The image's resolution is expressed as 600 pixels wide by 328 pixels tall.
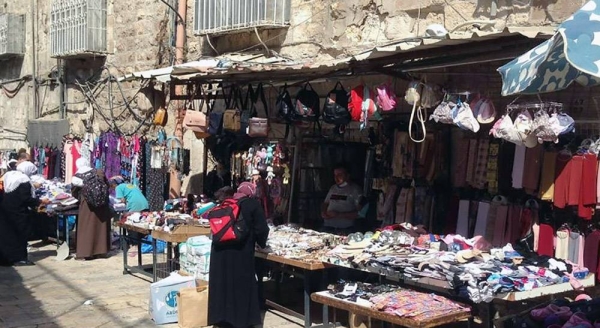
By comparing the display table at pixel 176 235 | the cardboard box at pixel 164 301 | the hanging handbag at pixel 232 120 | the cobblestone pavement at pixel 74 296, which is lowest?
the cobblestone pavement at pixel 74 296

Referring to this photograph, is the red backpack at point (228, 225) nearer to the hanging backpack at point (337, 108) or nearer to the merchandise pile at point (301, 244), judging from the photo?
the merchandise pile at point (301, 244)

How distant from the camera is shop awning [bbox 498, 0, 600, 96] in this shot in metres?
4.15

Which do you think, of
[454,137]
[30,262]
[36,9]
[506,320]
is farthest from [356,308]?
[36,9]

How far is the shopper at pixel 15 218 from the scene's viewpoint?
1075 cm

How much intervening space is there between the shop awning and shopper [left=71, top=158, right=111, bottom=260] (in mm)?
7459

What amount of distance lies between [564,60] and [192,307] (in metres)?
4.42

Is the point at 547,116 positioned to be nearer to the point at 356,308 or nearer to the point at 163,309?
the point at 356,308

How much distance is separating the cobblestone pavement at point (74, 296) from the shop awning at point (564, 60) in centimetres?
373

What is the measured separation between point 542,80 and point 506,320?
1.72m

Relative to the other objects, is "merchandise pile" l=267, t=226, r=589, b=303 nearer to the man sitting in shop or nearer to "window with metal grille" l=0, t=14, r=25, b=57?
the man sitting in shop

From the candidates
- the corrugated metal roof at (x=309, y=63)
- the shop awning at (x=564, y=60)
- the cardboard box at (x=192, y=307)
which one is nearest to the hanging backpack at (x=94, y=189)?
the corrugated metal roof at (x=309, y=63)

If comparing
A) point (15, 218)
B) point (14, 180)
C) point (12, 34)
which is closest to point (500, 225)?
point (15, 218)

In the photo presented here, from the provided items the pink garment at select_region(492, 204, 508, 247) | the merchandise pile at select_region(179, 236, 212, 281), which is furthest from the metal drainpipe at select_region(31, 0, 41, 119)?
the pink garment at select_region(492, 204, 508, 247)

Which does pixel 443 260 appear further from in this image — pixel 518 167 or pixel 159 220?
pixel 159 220
